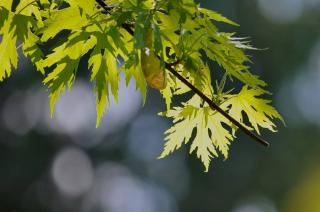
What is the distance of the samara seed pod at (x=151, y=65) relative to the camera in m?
0.91

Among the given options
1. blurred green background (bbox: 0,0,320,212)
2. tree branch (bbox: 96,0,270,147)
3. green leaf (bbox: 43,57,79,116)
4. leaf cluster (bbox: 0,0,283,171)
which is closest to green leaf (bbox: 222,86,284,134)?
leaf cluster (bbox: 0,0,283,171)

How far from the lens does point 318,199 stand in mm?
8930

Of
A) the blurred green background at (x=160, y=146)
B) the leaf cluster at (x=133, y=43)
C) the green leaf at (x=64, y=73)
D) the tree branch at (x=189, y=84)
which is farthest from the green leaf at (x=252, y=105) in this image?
the blurred green background at (x=160, y=146)

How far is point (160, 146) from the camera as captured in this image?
10.4 m

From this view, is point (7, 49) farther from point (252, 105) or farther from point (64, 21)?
point (252, 105)

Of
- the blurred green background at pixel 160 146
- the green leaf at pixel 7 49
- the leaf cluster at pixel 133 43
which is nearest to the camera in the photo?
the leaf cluster at pixel 133 43

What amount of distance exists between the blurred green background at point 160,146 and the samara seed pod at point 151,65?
25.3ft

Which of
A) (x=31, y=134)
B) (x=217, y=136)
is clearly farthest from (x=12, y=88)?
(x=217, y=136)

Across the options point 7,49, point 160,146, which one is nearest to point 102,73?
point 7,49

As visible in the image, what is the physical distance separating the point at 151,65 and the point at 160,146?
9.54 metres

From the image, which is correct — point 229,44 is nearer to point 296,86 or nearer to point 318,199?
point 318,199

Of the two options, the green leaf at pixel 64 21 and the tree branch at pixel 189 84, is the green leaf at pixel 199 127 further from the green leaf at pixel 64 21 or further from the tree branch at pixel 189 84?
the green leaf at pixel 64 21

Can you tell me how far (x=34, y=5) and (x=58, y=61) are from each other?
0.11 meters

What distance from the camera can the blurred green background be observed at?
8961 mm
